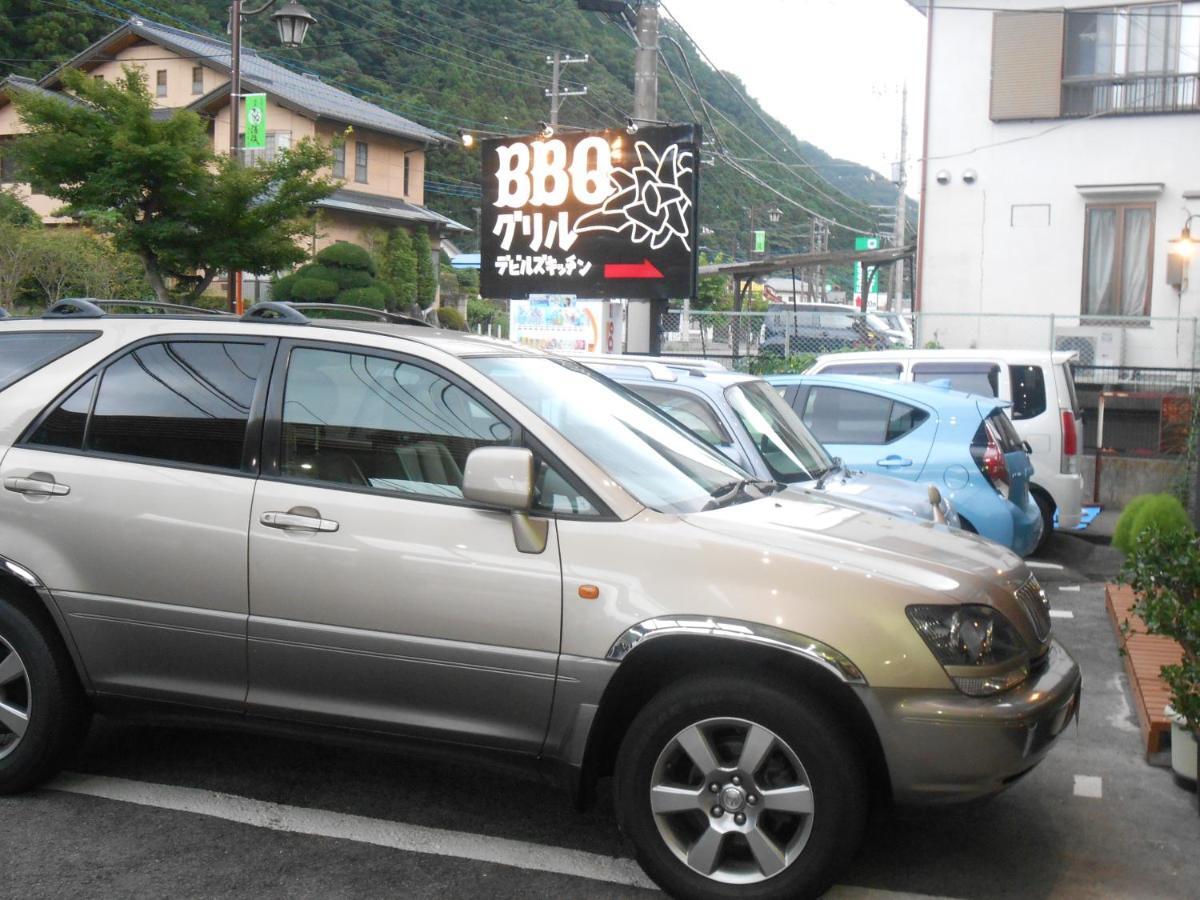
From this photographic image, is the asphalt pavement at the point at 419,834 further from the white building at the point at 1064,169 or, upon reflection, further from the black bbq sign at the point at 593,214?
the white building at the point at 1064,169

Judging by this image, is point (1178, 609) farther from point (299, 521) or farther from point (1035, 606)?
point (299, 521)

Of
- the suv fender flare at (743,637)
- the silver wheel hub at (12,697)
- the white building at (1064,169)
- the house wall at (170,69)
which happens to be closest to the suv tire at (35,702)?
the silver wheel hub at (12,697)

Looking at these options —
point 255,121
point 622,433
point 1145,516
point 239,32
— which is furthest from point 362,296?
point 622,433

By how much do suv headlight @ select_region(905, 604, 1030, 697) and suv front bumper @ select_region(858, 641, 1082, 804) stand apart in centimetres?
5

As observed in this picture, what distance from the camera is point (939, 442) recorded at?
9203 millimetres

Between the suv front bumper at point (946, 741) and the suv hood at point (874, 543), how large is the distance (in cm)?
34

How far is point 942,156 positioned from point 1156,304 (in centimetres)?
402

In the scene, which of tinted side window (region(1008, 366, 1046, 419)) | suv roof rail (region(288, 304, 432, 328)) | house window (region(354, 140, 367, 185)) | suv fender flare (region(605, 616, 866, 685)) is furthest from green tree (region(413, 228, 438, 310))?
suv fender flare (region(605, 616, 866, 685))

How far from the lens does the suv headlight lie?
12.4 feet

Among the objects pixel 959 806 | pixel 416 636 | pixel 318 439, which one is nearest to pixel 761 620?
pixel 959 806

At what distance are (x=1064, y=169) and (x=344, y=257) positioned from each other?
19.1 m

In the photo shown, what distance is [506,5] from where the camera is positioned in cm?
5238

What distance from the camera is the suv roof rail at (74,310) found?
201 inches

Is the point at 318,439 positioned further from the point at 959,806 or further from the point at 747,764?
the point at 959,806
